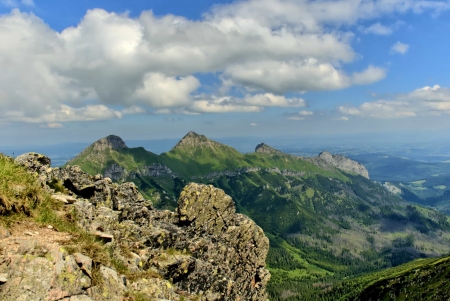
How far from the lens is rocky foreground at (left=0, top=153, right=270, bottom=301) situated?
12.3 m

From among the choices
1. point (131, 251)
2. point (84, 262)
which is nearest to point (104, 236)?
point (131, 251)

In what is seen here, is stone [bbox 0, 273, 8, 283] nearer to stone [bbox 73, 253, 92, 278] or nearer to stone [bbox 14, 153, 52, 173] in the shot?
stone [bbox 73, 253, 92, 278]

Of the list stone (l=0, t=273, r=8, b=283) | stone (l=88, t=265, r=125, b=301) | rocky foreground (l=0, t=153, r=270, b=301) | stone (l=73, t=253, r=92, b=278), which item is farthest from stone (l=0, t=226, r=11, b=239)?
stone (l=88, t=265, r=125, b=301)

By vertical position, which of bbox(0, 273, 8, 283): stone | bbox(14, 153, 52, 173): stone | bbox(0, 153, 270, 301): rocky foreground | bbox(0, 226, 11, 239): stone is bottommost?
bbox(0, 153, 270, 301): rocky foreground

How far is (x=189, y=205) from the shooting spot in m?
48.6

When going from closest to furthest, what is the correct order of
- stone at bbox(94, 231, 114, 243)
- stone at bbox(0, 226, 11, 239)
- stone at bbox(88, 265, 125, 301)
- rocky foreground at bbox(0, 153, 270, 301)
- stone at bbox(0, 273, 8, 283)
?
stone at bbox(0, 273, 8, 283) → rocky foreground at bbox(0, 153, 270, 301) → stone at bbox(0, 226, 11, 239) → stone at bbox(88, 265, 125, 301) → stone at bbox(94, 231, 114, 243)

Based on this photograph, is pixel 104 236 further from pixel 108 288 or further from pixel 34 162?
pixel 34 162

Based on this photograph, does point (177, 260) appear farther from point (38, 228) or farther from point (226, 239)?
point (226, 239)

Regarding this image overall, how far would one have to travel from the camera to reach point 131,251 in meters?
23.4

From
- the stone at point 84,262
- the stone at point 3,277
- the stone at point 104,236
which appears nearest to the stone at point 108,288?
the stone at point 84,262

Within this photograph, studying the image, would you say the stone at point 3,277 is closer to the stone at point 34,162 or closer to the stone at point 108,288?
the stone at point 108,288

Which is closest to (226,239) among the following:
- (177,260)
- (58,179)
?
(177,260)

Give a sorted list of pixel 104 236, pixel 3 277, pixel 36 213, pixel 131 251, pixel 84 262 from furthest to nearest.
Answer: pixel 131 251 → pixel 104 236 → pixel 36 213 → pixel 84 262 → pixel 3 277

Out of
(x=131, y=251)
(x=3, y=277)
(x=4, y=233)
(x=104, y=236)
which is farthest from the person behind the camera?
(x=131, y=251)
